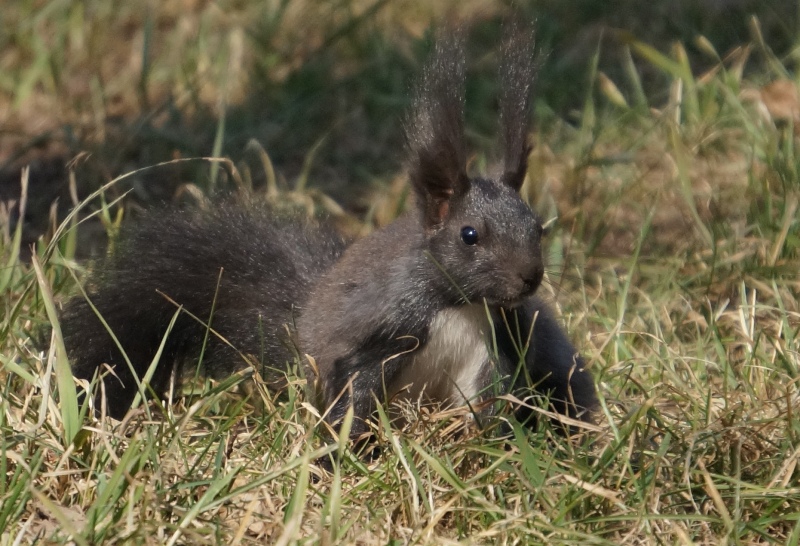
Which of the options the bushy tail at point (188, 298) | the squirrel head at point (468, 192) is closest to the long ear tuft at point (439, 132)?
the squirrel head at point (468, 192)

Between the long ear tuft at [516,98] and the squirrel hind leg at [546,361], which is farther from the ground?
the long ear tuft at [516,98]

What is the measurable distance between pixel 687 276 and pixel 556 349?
1.07 meters

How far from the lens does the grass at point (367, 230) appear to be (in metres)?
2.63

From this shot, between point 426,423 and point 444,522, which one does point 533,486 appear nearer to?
point 444,522

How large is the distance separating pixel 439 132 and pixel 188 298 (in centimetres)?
95

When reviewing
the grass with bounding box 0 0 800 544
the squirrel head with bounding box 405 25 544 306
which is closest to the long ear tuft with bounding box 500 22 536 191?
the squirrel head with bounding box 405 25 544 306

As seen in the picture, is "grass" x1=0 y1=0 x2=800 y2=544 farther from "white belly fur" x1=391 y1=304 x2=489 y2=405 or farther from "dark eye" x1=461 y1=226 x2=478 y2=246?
"dark eye" x1=461 y1=226 x2=478 y2=246

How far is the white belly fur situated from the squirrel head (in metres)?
0.09

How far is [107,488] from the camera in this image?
2.50m

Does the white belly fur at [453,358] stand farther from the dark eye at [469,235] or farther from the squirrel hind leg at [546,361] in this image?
the dark eye at [469,235]

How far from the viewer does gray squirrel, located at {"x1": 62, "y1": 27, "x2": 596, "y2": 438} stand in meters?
3.13

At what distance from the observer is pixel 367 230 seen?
15.8ft

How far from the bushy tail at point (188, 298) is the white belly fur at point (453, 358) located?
0.44 m

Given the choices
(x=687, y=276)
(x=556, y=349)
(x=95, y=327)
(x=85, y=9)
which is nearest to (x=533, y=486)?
(x=556, y=349)
